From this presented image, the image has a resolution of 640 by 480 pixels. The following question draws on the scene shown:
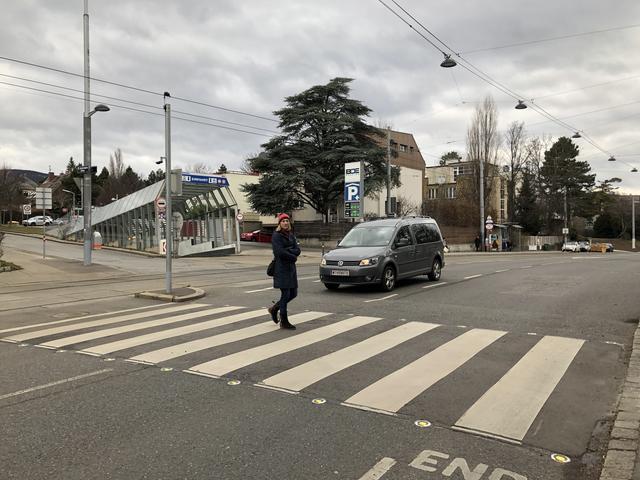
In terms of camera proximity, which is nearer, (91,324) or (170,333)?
(170,333)

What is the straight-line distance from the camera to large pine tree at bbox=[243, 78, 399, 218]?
135 ft

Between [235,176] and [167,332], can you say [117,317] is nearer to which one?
[167,332]

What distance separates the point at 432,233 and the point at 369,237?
2.87 metres

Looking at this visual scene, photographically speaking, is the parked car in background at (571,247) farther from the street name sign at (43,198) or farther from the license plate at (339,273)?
the license plate at (339,273)

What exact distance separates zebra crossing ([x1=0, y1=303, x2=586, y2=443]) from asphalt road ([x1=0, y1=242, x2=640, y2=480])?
0.03m

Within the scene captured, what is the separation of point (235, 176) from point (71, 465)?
212 ft

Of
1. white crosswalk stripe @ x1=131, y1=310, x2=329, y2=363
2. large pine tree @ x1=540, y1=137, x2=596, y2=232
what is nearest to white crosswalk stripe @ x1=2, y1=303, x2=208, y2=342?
white crosswalk stripe @ x1=131, y1=310, x2=329, y2=363

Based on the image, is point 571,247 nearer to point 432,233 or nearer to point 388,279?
point 432,233

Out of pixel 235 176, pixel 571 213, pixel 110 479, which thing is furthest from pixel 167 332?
pixel 571 213

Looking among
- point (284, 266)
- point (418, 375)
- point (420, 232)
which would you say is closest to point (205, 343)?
point (284, 266)

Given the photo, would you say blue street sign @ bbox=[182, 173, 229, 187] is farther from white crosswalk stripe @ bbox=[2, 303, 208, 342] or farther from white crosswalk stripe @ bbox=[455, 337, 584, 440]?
white crosswalk stripe @ bbox=[455, 337, 584, 440]

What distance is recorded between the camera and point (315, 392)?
17.0 feet

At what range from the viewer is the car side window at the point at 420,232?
14.7m

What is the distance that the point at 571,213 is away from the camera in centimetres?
7538
